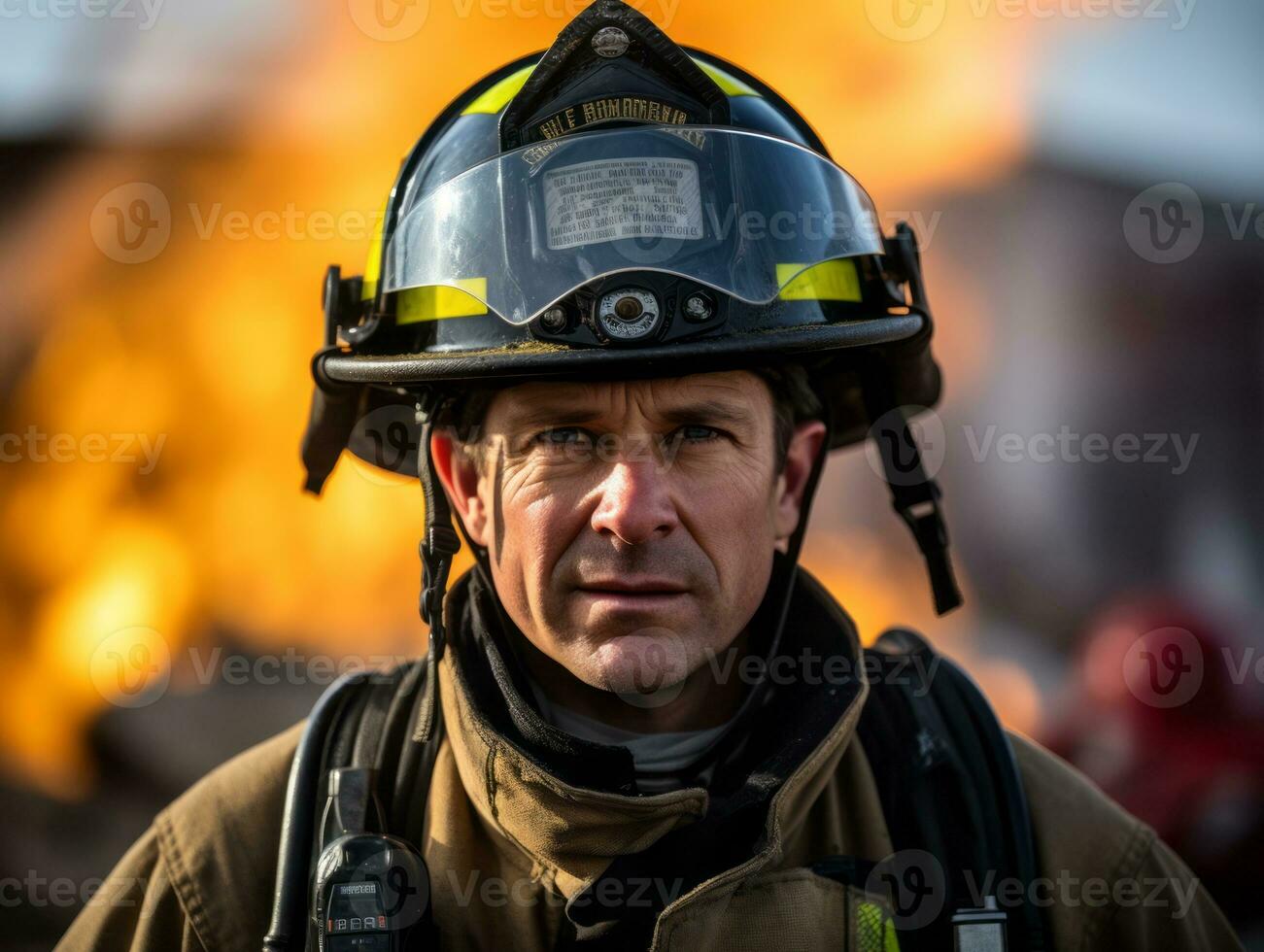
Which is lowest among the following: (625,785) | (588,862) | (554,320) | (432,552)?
(588,862)

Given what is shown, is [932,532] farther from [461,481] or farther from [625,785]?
[461,481]

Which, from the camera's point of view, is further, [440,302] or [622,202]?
[440,302]

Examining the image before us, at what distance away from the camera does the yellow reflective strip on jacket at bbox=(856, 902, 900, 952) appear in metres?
2.24

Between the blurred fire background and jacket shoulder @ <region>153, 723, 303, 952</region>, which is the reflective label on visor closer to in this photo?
jacket shoulder @ <region>153, 723, 303, 952</region>

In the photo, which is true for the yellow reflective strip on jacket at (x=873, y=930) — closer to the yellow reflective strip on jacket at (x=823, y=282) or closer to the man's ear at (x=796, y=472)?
the man's ear at (x=796, y=472)

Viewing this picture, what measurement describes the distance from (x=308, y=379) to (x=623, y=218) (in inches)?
170

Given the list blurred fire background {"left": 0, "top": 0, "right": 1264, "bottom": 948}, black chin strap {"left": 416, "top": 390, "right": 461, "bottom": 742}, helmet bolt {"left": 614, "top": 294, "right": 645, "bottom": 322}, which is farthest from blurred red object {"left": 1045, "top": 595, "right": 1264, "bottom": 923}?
helmet bolt {"left": 614, "top": 294, "right": 645, "bottom": 322}

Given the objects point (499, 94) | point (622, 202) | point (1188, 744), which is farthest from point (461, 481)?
point (1188, 744)

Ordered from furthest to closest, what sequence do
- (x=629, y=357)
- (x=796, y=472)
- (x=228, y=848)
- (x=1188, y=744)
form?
(x=1188, y=744), (x=796, y=472), (x=228, y=848), (x=629, y=357)

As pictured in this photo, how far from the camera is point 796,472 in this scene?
2756 mm

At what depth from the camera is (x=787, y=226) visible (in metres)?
2.46

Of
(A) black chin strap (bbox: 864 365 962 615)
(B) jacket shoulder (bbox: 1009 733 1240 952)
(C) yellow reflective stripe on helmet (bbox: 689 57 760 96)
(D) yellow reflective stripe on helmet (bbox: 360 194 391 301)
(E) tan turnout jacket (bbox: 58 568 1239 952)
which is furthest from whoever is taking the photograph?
(A) black chin strap (bbox: 864 365 962 615)

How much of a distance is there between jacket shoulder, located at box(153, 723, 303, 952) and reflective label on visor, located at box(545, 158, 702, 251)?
1.28 metres

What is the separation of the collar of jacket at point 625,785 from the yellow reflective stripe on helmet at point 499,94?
1106mm
